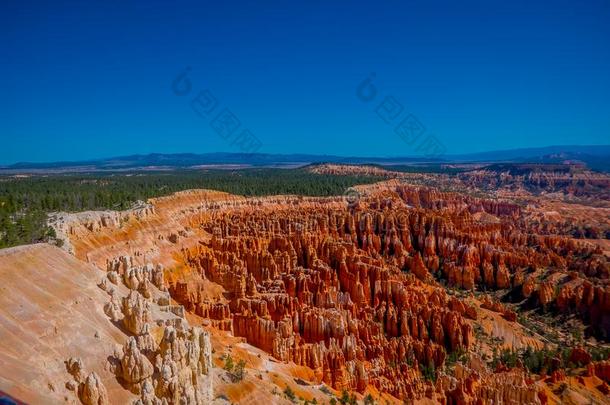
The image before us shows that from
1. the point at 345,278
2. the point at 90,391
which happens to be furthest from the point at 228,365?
the point at 345,278

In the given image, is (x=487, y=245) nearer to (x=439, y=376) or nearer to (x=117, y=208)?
(x=439, y=376)

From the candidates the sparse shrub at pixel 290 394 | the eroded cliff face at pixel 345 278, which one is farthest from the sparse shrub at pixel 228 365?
the eroded cliff face at pixel 345 278

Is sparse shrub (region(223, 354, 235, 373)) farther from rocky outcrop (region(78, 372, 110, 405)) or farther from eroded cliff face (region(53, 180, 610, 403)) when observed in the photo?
rocky outcrop (region(78, 372, 110, 405))

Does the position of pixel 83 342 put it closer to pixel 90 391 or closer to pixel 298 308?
pixel 90 391

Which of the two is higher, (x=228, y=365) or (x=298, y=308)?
(x=228, y=365)

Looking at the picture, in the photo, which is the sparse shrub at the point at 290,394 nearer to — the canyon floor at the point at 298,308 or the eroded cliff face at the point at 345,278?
the canyon floor at the point at 298,308

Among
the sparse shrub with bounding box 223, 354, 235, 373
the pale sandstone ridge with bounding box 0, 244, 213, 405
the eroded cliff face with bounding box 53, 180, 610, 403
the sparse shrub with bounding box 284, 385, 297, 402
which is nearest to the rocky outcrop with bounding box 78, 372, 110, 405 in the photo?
the pale sandstone ridge with bounding box 0, 244, 213, 405
